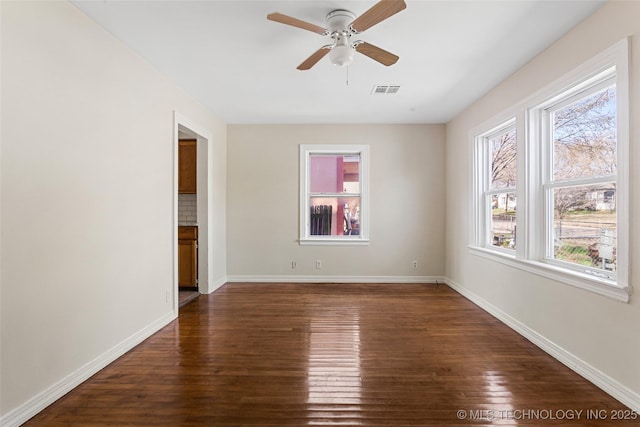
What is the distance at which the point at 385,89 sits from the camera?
11.6 ft

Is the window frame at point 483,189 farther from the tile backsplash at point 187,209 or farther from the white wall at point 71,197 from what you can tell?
the tile backsplash at point 187,209

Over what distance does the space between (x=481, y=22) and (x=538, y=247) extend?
2.02 meters

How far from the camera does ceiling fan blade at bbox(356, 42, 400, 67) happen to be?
7.43 ft

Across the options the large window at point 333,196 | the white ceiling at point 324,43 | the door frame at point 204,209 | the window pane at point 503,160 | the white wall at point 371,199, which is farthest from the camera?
the large window at point 333,196

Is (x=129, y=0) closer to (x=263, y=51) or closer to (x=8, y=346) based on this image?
(x=263, y=51)

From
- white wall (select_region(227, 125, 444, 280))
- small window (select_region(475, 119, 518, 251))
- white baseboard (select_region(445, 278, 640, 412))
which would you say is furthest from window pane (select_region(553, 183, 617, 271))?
white wall (select_region(227, 125, 444, 280))

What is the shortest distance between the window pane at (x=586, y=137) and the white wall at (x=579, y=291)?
→ 31 cm

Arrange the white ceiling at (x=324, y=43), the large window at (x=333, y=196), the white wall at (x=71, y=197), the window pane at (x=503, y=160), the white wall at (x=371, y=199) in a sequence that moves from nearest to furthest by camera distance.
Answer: the white wall at (x=71, y=197), the white ceiling at (x=324, y=43), the window pane at (x=503, y=160), the white wall at (x=371, y=199), the large window at (x=333, y=196)

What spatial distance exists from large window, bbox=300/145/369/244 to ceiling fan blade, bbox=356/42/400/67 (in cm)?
265

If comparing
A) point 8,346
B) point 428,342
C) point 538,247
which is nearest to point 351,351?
point 428,342

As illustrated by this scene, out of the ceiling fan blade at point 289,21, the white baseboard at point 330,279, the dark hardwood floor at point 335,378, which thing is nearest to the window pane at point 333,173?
the white baseboard at point 330,279

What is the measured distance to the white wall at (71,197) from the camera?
1725 mm

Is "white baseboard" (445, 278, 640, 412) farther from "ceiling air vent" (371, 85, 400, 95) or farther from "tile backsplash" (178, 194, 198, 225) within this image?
"tile backsplash" (178, 194, 198, 225)

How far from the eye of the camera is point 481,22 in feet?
7.44
